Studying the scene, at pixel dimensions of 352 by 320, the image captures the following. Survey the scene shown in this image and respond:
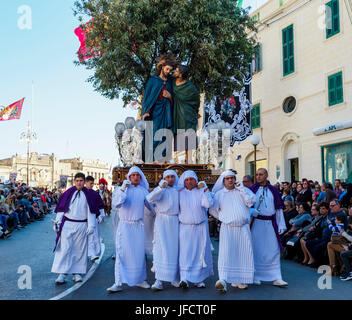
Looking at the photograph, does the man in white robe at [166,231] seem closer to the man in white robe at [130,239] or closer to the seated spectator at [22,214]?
the man in white robe at [130,239]

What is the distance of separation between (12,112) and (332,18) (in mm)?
22345

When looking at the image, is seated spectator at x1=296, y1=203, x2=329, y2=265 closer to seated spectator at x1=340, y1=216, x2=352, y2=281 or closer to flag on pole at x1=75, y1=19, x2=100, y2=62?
seated spectator at x1=340, y1=216, x2=352, y2=281

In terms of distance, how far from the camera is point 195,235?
255 inches

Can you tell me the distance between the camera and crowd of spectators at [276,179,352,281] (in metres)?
7.69

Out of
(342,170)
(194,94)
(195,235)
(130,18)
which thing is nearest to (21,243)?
(194,94)

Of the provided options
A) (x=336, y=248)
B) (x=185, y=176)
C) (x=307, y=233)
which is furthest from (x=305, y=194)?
(x=185, y=176)

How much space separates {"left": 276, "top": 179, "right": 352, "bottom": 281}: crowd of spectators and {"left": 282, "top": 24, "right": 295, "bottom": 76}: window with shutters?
8946mm

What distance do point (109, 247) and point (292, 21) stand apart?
13.8 metres

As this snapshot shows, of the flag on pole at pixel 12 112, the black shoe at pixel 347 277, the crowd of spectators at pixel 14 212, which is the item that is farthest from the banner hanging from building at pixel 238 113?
the flag on pole at pixel 12 112

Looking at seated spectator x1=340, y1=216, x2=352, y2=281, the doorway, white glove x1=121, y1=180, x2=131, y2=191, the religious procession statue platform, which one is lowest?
seated spectator x1=340, y1=216, x2=352, y2=281

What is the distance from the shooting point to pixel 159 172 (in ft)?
29.3

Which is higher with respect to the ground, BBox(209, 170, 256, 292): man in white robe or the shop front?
the shop front

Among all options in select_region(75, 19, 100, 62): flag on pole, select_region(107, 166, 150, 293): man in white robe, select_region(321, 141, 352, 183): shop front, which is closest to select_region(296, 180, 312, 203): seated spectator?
select_region(321, 141, 352, 183): shop front

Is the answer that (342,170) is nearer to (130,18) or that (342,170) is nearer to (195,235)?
(130,18)
